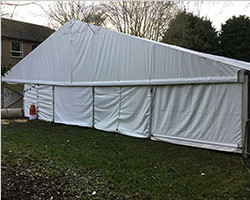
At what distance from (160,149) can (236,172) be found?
2.30 m

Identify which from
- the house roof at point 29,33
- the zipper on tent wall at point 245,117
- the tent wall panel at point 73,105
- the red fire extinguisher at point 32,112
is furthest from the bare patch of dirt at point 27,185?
the house roof at point 29,33

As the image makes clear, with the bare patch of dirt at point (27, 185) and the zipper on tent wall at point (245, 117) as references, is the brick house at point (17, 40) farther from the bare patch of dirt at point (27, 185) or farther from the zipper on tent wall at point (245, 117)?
the zipper on tent wall at point (245, 117)

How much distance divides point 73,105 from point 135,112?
3.65 metres

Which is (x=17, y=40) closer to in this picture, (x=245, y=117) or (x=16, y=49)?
(x=16, y=49)

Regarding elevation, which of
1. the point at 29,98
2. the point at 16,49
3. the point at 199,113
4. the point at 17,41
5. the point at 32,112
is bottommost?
the point at 32,112

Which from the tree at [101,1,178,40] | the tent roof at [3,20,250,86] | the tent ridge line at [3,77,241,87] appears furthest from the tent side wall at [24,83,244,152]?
the tree at [101,1,178,40]

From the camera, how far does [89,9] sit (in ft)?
21.7

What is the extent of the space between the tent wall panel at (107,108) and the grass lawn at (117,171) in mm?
1451

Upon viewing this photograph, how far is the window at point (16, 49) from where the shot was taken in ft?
68.1

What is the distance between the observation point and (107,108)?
9.38 meters

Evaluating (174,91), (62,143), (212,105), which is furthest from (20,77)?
(212,105)

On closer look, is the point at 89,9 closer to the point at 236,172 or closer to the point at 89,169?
the point at 89,169

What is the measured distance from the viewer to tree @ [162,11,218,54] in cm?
1644

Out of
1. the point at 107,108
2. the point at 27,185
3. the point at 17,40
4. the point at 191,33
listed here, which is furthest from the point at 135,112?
the point at 17,40
